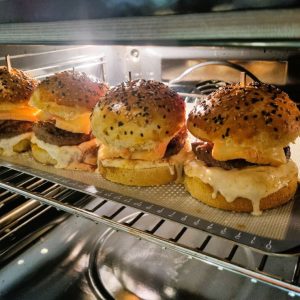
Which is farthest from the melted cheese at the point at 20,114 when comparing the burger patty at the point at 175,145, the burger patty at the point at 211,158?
the burger patty at the point at 211,158

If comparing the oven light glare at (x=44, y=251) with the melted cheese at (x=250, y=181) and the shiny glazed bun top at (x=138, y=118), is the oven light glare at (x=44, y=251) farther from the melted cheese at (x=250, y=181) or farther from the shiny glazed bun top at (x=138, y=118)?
the melted cheese at (x=250, y=181)

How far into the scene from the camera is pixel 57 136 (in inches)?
73.7

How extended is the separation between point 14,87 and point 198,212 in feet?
4.22

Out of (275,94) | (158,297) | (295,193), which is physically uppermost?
(275,94)

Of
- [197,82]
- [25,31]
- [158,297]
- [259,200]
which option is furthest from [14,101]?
[197,82]

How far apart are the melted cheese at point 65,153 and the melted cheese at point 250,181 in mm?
726

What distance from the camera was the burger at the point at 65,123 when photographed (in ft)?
5.96

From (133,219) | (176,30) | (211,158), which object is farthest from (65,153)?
(176,30)

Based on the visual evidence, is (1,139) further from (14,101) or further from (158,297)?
(158,297)

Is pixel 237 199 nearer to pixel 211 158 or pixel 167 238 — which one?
pixel 211 158

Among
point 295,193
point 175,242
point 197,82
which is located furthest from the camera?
point 197,82

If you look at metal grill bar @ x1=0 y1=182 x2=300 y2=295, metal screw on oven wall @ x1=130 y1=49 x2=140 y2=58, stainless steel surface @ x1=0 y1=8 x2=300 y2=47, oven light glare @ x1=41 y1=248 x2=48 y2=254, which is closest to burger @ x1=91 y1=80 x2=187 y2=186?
metal grill bar @ x1=0 y1=182 x2=300 y2=295

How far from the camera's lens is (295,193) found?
148 cm

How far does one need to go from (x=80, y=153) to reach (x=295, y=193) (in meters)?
1.05
